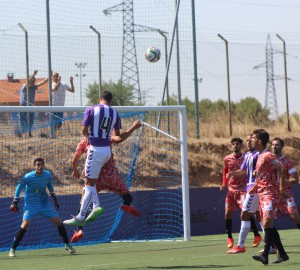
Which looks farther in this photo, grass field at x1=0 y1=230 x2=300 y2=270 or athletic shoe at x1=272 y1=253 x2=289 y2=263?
grass field at x1=0 y1=230 x2=300 y2=270

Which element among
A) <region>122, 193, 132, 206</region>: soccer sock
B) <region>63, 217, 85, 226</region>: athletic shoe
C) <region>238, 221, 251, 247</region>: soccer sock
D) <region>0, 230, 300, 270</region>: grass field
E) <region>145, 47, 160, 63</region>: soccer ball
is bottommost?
<region>0, 230, 300, 270</region>: grass field

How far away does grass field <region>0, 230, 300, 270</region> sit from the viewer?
45.8 ft

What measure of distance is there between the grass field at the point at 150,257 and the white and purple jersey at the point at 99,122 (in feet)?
6.29

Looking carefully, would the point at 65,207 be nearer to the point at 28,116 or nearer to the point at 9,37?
the point at 28,116

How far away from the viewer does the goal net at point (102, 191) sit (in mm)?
20500

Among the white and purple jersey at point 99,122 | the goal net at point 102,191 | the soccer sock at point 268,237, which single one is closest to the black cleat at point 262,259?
the soccer sock at point 268,237

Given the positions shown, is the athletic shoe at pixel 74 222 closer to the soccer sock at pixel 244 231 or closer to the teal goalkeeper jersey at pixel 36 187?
the soccer sock at pixel 244 231

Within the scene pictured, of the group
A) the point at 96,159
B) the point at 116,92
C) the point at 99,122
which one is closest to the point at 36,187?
the point at 96,159

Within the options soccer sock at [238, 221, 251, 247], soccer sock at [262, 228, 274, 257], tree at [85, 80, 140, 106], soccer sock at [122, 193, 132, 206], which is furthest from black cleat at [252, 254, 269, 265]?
tree at [85, 80, 140, 106]

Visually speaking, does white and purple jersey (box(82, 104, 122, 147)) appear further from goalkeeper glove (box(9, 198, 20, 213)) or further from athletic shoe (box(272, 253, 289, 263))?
goalkeeper glove (box(9, 198, 20, 213))

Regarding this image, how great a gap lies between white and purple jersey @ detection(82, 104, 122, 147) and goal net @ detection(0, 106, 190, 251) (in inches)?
237

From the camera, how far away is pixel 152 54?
23219 millimetres

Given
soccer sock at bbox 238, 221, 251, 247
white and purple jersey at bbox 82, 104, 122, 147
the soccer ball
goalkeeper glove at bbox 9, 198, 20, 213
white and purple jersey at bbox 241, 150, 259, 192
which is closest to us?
white and purple jersey at bbox 82, 104, 122, 147

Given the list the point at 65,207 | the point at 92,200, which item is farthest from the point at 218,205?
the point at 92,200
